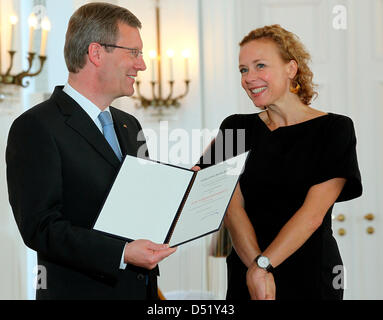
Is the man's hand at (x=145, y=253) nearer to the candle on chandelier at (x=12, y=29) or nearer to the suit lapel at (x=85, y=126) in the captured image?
the suit lapel at (x=85, y=126)

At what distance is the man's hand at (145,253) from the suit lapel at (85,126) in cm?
27

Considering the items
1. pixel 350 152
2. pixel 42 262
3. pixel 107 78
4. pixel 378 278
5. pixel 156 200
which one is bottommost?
pixel 378 278

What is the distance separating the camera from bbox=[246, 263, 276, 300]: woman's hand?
6.40 ft

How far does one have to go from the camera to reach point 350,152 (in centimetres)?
201

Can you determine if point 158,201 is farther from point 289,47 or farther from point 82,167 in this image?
point 289,47

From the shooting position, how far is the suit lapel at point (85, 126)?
1.82 meters

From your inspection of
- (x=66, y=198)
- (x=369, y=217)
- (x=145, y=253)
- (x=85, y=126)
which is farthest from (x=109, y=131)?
(x=369, y=217)

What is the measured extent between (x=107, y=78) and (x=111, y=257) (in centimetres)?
59

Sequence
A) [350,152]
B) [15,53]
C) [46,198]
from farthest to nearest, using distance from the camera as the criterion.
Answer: [15,53] → [350,152] → [46,198]

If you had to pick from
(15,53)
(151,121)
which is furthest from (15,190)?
(151,121)
